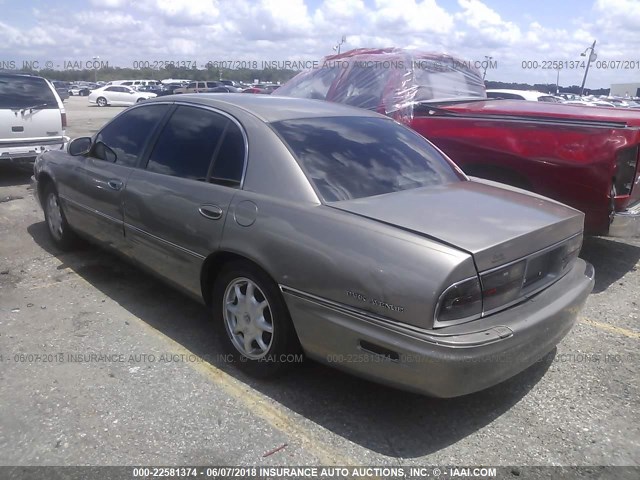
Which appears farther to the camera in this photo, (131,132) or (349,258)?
(131,132)

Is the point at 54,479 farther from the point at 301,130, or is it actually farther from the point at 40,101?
the point at 40,101

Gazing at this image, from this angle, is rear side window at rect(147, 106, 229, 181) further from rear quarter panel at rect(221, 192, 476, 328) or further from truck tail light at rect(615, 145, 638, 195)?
truck tail light at rect(615, 145, 638, 195)

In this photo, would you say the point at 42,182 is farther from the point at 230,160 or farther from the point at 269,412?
the point at 269,412

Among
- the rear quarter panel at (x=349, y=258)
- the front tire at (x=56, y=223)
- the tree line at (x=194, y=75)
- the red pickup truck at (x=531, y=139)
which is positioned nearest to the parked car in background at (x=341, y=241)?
the rear quarter panel at (x=349, y=258)

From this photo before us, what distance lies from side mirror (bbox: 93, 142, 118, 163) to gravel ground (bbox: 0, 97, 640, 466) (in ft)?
3.75

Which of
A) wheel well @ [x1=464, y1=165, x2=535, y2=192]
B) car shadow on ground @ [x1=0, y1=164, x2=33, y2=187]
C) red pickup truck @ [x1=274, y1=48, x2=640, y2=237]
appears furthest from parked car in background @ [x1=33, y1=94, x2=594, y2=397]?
car shadow on ground @ [x1=0, y1=164, x2=33, y2=187]

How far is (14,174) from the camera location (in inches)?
369

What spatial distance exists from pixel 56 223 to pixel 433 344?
4.26 metres

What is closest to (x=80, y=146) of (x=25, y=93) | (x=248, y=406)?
(x=248, y=406)

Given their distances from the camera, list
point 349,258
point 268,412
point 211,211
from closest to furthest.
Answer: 1. point 349,258
2. point 268,412
3. point 211,211

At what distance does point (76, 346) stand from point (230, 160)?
5.16ft

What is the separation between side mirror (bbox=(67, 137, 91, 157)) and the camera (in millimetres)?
4730

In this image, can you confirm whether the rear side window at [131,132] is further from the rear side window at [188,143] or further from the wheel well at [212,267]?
the wheel well at [212,267]

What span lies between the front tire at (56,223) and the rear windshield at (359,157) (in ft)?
9.33
